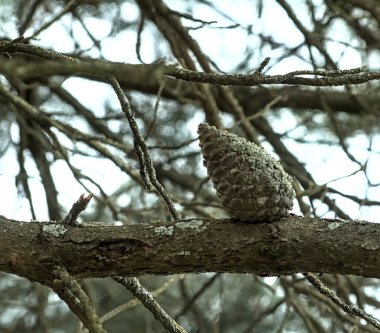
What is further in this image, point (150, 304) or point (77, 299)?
point (150, 304)

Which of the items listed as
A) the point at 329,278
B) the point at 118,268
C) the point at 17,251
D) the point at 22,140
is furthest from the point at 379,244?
the point at 22,140

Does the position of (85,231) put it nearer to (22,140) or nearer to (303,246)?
(303,246)

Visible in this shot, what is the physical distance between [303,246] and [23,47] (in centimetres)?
54

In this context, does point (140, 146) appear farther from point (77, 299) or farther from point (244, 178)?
point (77, 299)

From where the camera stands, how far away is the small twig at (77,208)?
1089mm

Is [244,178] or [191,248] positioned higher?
[244,178]

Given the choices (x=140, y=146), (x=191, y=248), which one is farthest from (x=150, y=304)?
(x=140, y=146)

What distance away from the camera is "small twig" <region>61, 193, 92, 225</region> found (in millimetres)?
1089

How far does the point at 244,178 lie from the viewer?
1.18 metres

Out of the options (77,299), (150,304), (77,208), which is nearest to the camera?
(77,299)

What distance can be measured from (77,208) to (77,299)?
20 cm

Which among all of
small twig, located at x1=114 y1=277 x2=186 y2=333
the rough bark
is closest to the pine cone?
the rough bark

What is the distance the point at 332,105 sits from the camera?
308cm

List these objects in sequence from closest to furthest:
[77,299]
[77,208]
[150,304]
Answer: [77,299] → [77,208] → [150,304]
